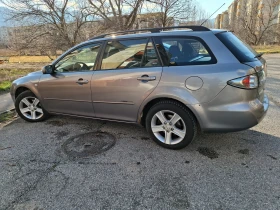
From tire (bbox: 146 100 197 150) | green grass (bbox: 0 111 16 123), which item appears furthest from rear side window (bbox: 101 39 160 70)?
green grass (bbox: 0 111 16 123)

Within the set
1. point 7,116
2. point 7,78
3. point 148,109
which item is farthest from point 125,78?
point 7,78

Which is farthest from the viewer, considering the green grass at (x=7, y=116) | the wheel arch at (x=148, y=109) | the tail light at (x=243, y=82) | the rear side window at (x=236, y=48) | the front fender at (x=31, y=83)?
the green grass at (x=7, y=116)

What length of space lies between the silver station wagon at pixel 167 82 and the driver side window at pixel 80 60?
0.05 ft

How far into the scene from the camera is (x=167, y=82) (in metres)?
2.82

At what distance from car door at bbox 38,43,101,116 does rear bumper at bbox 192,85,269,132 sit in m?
1.84

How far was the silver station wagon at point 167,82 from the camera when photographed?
2.56m

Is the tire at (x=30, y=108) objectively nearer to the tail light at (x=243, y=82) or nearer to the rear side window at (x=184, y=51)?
the rear side window at (x=184, y=51)

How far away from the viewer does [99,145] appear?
326cm

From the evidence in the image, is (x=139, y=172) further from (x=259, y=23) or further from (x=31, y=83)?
(x=259, y=23)

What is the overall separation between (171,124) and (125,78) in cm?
95

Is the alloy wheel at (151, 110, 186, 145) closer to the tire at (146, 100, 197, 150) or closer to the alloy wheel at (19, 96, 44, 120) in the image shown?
the tire at (146, 100, 197, 150)

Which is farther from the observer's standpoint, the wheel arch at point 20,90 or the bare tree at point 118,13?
the bare tree at point 118,13

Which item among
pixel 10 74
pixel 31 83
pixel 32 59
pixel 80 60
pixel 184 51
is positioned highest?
pixel 184 51

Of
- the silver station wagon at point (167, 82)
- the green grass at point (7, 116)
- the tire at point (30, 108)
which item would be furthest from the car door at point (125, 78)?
the green grass at point (7, 116)
